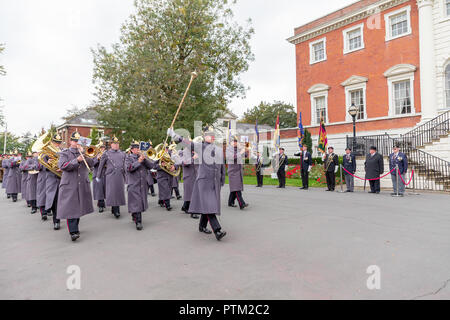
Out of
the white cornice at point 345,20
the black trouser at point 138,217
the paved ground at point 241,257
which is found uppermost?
the white cornice at point 345,20

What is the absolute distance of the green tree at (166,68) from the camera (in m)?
19.3

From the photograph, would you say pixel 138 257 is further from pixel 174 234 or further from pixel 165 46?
pixel 165 46

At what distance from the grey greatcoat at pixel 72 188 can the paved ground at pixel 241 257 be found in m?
0.58

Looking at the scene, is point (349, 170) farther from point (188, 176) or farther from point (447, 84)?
point (447, 84)

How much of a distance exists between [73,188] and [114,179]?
223cm

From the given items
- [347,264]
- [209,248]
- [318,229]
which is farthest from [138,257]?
[318,229]

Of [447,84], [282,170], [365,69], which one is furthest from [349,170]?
[365,69]

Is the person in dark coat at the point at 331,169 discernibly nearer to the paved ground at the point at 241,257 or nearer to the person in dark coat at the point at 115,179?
the paved ground at the point at 241,257

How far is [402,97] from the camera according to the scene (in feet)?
64.8

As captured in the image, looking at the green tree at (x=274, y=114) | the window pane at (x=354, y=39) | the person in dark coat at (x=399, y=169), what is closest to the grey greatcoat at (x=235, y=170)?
the person in dark coat at (x=399, y=169)

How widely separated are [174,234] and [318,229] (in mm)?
3054

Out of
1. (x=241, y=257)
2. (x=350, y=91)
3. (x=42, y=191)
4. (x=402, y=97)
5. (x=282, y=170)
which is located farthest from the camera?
(x=350, y=91)

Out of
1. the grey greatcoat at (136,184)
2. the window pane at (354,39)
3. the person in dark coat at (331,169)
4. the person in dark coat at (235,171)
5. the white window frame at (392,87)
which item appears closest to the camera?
the grey greatcoat at (136,184)

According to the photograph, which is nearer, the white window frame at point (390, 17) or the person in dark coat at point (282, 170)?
the person in dark coat at point (282, 170)
